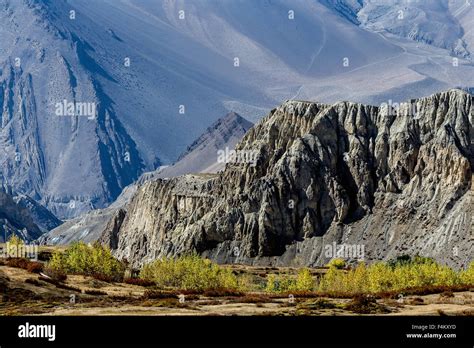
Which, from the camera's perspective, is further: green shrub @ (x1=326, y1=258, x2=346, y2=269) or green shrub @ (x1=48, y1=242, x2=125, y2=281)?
green shrub @ (x1=326, y1=258, x2=346, y2=269)

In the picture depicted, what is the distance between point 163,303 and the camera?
238 ft

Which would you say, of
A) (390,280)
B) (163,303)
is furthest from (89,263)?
(163,303)

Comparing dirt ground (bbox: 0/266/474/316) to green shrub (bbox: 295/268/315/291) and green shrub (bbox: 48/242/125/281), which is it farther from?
green shrub (bbox: 295/268/315/291)

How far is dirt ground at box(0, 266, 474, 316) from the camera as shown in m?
68.2

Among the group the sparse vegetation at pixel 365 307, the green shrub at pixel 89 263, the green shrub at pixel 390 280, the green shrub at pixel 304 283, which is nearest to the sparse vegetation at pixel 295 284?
the green shrub at pixel 304 283

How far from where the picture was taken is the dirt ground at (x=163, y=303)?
68.2 meters

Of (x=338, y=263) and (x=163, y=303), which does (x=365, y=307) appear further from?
(x=338, y=263)

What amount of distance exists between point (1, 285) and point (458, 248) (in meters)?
123

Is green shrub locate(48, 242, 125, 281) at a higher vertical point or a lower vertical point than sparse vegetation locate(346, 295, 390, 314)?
higher

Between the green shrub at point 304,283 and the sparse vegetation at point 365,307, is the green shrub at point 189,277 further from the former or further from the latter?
the sparse vegetation at point 365,307

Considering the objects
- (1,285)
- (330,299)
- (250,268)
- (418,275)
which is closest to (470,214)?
(250,268)

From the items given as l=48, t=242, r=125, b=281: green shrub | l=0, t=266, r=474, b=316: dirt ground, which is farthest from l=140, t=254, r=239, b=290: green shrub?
l=0, t=266, r=474, b=316: dirt ground

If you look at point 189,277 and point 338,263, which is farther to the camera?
point 338,263
